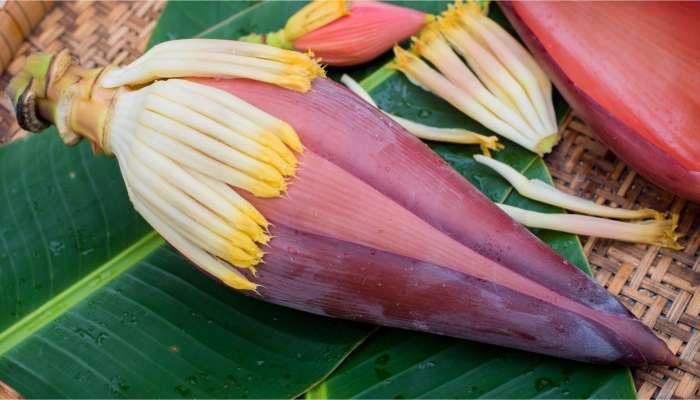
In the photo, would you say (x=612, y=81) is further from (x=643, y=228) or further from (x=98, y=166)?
(x=98, y=166)

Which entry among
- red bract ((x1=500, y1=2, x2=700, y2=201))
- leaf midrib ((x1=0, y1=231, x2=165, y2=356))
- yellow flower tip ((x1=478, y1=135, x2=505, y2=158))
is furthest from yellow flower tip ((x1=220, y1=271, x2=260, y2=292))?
red bract ((x1=500, y1=2, x2=700, y2=201))

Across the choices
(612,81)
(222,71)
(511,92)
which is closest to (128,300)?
(222,71)

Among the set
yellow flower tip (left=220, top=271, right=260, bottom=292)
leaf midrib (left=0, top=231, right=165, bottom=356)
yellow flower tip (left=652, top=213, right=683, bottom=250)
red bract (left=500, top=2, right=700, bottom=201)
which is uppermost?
red bract (left=500, top=2, right=700, bottom=201)

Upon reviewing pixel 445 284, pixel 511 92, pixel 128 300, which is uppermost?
pixel 511 92

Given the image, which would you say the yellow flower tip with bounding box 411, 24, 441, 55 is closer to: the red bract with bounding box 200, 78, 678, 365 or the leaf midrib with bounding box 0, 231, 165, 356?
the red bract with bounding box 200, 78, 678, 365

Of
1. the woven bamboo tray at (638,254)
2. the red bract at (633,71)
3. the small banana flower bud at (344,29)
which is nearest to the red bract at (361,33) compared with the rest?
the small banana flower bud at (344,29)

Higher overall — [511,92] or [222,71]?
[511,92]

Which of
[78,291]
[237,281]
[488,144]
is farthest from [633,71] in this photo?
[78,291]
